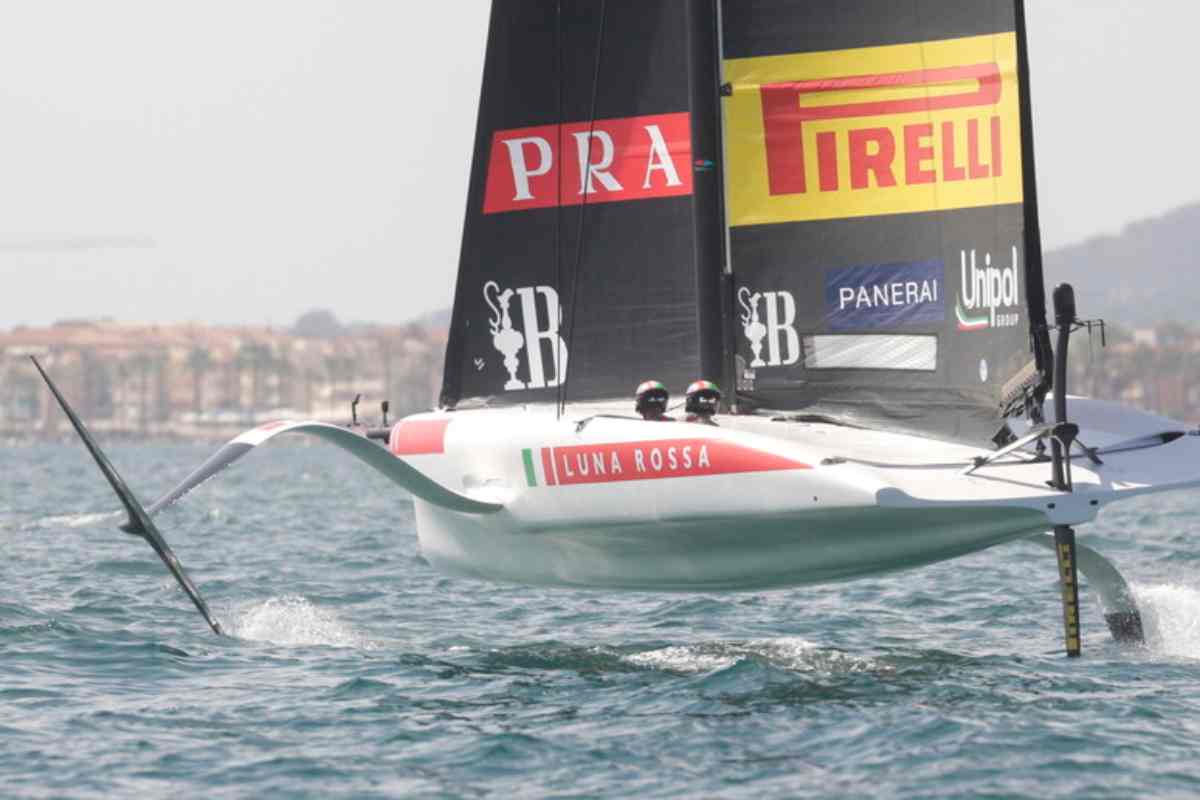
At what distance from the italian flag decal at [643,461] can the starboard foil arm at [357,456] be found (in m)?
0.45

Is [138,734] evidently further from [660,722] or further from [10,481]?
[10,481]

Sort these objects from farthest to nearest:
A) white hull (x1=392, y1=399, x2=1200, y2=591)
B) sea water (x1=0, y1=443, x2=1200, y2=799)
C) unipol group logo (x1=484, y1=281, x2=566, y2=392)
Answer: unipol group logo (x1=484, y1=281, x2=566, y2=392)
white hull (x1=392, y1=399, x2=1200, y2=591)
sea water (x1=0, y1=443, x2=1200, y2=799)


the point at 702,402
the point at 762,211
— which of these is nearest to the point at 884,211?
the point at 762,211

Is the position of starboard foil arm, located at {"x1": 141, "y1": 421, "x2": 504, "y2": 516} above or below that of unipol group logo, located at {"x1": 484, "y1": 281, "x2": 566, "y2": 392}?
below

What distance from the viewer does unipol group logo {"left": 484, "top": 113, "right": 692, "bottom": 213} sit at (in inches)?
455

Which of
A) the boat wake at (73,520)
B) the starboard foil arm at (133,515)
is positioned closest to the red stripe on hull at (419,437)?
the starboard foil arm at (133,515)

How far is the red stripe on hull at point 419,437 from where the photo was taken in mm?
11492

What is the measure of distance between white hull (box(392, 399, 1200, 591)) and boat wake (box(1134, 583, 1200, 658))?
3.05 ft

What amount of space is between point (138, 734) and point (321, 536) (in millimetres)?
15591

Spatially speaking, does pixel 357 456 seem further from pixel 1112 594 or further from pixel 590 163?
pixel 1112 594

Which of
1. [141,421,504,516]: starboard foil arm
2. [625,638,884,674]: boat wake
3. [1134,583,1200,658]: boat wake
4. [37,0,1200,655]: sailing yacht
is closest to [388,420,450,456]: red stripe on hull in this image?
[37,0,1200,655]: sailing yacht

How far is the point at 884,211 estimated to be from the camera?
10.9 meters

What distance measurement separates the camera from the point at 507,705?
9328mm

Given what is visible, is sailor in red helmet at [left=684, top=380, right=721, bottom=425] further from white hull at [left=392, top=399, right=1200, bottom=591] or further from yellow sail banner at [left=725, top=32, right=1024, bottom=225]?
yellow sail banner at [left=725, top=32, right=1024, bottom=225]
